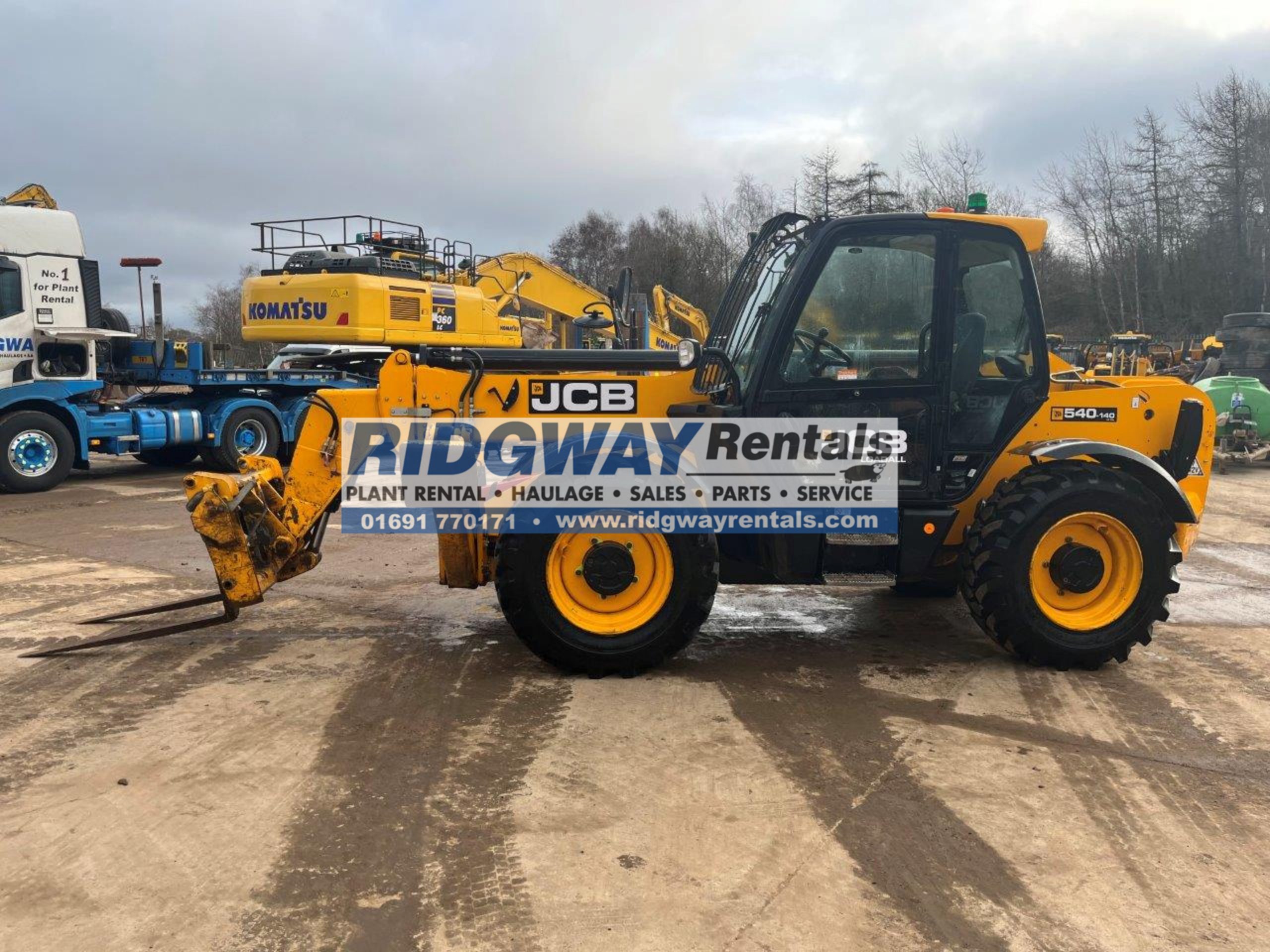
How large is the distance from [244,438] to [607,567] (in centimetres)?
1126

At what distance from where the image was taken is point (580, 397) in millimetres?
5352

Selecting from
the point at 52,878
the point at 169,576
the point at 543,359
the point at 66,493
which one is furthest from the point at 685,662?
the point at 66,493

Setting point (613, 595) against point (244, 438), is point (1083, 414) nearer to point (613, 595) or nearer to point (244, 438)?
point (613, 595)

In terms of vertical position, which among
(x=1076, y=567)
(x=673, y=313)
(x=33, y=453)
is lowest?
(x=1076, y=567)

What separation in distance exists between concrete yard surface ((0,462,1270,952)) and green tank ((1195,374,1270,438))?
10.6m

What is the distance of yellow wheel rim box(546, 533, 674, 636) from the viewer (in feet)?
15.4

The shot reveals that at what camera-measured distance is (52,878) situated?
297cm

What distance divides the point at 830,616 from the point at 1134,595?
73.6 inches

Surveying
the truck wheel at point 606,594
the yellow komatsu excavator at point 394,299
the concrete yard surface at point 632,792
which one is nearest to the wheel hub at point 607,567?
the truck wheel at point 606,594

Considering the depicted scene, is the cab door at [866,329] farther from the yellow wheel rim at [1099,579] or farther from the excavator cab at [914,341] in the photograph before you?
the yellow wheel rim at [1099,579]

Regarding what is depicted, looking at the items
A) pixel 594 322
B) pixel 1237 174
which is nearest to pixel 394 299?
pixel 594 322

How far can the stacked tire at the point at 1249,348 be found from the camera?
18.5m

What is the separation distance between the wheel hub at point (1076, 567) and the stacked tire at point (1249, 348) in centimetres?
1672

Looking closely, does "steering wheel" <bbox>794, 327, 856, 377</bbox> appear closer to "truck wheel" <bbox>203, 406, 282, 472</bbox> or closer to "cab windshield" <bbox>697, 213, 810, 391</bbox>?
"cab windshield" <bbox>697, 213, 810, 391</bbox>
